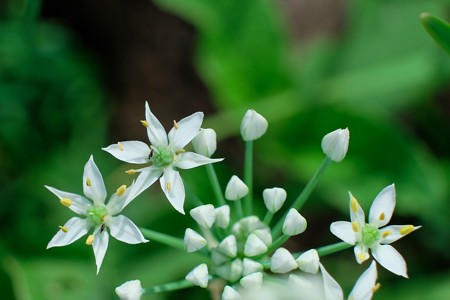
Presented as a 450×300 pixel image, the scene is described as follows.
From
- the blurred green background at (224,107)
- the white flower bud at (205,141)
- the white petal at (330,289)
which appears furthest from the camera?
the blurred green background at (224,107)

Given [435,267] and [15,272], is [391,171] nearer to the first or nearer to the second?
[435,267]

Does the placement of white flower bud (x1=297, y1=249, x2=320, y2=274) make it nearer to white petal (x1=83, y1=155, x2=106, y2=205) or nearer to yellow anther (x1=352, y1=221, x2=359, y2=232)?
yellow anther (x1=352, y1=221, x2=359, y2=232)

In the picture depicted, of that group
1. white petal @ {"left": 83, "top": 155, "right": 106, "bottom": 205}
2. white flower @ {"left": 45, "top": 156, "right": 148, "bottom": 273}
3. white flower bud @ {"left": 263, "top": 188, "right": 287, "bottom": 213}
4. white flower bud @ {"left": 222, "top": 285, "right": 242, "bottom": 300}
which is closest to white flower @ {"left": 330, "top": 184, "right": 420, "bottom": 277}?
white flower bud @ {"left": 263, "top": 188, "right": 287, "bottom": 213}

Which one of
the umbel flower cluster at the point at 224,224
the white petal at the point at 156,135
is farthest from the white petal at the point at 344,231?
the white petal at the point at 156,135

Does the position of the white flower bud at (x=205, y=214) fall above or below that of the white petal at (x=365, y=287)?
above

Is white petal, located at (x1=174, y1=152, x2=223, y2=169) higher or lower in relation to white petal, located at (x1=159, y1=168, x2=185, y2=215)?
higher

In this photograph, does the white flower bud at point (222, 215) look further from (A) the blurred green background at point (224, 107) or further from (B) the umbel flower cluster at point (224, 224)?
(A) the blurred green background at point (224, 107)
